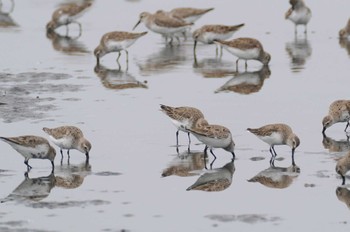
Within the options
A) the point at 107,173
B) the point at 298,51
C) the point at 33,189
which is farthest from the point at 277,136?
the point at 298,51

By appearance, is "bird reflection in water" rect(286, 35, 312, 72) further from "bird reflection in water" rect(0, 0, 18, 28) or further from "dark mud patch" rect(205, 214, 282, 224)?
"dark mud patch" rect(205, 214, 282, 224)

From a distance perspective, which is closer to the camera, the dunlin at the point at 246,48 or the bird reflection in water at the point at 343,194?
the bird reflection in water at the point at 343,194

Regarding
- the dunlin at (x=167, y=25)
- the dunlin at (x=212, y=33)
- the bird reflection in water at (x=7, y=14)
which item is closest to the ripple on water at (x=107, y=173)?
the dunlin at (x=212, y=33)

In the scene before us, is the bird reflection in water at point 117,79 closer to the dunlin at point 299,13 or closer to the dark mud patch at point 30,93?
the dark mud patch at point 30,93

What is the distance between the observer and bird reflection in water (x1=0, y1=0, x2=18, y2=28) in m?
37.1

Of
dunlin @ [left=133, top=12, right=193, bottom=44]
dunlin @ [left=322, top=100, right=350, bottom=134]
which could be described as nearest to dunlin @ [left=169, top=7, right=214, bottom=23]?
dunlin @ [left=133, top=12, right=193, bottom=44]

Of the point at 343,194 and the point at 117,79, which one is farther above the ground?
the point at 117,79

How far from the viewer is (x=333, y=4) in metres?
41.2

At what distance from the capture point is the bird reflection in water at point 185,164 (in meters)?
17.8

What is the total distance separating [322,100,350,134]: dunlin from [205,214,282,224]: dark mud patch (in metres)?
5.84

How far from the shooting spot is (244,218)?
1501cm

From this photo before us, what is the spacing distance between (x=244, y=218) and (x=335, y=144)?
5360mm

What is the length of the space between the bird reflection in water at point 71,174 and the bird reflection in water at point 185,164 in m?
1.35

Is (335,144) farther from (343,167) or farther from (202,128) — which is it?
(343,167)
